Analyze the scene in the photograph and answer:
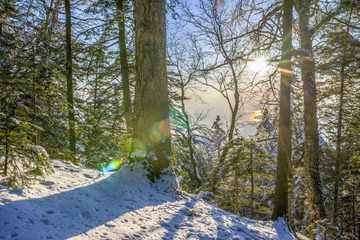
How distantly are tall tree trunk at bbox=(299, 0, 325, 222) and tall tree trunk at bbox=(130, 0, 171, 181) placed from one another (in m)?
4.84

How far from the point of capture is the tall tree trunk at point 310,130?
18.5 ft

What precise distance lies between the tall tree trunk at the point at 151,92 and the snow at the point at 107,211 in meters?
0.37

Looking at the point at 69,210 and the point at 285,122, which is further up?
the point at 285,122

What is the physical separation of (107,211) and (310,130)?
6639 mm

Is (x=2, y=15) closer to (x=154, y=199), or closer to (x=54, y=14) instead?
(x=54, y=14)

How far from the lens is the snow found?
1.74 metres

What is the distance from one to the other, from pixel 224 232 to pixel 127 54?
26.5ft

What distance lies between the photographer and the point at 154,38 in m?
3.62

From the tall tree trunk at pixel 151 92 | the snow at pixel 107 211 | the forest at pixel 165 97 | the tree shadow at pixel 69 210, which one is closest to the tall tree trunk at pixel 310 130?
the forest at pixel 165 97

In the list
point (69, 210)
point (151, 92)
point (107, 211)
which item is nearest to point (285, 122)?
point (151, 92)

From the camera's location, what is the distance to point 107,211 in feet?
7.75

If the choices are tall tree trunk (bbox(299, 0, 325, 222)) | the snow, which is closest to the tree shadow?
the snow

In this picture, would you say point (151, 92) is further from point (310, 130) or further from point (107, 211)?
point (310, 130)

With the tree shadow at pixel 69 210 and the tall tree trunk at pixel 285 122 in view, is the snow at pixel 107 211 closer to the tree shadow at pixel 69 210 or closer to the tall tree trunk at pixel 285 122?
the tree shadow at pixel 69 210
